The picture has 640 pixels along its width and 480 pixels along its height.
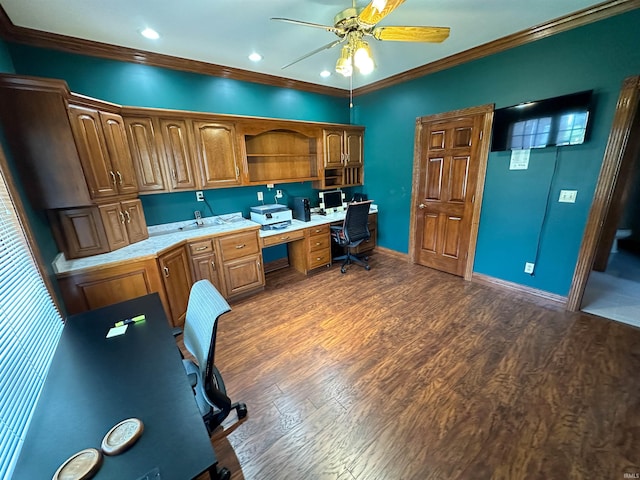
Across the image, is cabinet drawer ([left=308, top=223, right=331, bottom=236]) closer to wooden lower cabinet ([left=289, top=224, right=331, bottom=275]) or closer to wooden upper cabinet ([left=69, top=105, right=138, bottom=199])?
wooden lower cabinet ([left=289, top=224, right=331, bottom=275])

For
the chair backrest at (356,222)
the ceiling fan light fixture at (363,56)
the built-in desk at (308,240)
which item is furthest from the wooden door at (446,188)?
the ceiling fan light fixture at (363,56)

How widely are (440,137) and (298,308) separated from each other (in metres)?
2.88

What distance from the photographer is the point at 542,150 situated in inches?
102

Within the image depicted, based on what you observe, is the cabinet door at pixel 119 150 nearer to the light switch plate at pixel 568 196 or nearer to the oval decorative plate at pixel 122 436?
the oval decorative plate at pixel 122 436

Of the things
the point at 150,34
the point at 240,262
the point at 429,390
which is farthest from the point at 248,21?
the point at 429,390

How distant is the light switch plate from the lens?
2.46m

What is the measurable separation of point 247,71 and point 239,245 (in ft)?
7.24

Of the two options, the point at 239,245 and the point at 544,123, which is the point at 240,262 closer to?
the point at 239,245

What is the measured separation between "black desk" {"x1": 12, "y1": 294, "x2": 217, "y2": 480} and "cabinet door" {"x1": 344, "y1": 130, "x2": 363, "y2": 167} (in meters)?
3.61

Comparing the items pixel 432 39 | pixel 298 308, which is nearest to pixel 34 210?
pixel 298 308

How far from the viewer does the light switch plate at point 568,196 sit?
246 cm

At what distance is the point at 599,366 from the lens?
191 cm

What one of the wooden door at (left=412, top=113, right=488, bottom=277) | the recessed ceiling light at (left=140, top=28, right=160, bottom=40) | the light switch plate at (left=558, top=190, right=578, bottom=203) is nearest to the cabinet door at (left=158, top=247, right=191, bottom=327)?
the recessed ceiling light at (left=140, top=28, right=160, bottom=40)

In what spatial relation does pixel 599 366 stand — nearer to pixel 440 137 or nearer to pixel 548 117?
pixel 548 117
